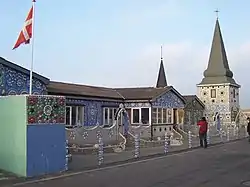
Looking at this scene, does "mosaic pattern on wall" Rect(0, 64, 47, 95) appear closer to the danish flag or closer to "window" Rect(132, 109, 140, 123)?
the danish flag

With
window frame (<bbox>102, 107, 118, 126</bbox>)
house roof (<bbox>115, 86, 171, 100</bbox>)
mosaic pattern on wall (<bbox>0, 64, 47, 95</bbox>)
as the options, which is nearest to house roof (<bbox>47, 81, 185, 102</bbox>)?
house roof (<bbox>115, 86, 171, 100</bbox>)

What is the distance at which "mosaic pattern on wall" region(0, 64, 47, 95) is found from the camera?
2300 cm

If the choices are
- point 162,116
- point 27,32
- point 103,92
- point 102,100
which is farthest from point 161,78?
point 27,32

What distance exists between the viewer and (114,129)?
3134 cm

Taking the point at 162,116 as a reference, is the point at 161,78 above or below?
above

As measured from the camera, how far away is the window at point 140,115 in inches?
1462

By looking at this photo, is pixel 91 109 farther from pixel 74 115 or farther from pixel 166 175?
pixel 166 175

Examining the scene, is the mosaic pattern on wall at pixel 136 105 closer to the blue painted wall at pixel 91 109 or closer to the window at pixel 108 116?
the window at pixel 108 116

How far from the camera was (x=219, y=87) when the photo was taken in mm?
69125

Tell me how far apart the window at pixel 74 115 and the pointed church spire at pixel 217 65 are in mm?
41916

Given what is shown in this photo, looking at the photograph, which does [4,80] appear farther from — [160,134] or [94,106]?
[160,134]

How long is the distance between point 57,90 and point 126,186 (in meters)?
17.0

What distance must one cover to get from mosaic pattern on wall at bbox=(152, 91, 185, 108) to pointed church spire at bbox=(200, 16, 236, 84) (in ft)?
91.1

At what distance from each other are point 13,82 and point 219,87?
49679 millimetres
